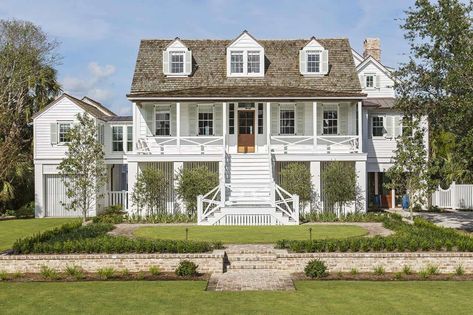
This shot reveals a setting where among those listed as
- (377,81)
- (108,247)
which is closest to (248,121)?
(377,81)

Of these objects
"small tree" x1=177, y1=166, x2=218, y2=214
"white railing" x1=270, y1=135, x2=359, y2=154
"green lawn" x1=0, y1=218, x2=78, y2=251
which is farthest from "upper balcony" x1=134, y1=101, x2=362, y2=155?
"green lawn" x1=0, y1=218, x2=78, y2=251

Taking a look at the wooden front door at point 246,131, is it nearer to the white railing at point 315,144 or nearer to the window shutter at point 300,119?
the white railing at point 315,144

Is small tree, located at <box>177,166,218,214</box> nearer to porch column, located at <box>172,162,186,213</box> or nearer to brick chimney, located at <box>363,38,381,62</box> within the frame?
porch column, located at <box>172,162,186,213</box>

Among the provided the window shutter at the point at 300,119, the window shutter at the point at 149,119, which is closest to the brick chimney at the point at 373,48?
the window shutter at the point at 300,119

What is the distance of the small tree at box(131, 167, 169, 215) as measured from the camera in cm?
2939

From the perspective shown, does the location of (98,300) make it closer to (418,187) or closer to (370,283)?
(370,283)

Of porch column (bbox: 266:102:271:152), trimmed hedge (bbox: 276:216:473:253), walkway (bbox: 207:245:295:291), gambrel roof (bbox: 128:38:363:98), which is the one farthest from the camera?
gambrel roof (bbox: 128:38:363:98)

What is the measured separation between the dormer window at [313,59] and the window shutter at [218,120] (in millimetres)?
5129

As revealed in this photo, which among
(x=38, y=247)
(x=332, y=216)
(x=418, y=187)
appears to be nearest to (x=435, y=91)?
(x=418, y=187)

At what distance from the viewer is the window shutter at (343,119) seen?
33688 millimetres

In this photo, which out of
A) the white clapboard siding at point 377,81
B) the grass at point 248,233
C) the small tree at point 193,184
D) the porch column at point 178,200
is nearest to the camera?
the grass at point 248,233

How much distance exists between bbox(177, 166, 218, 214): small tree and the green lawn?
6.02m

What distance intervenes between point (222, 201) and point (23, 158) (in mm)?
→ 15887

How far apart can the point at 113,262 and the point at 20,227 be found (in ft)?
41.6
